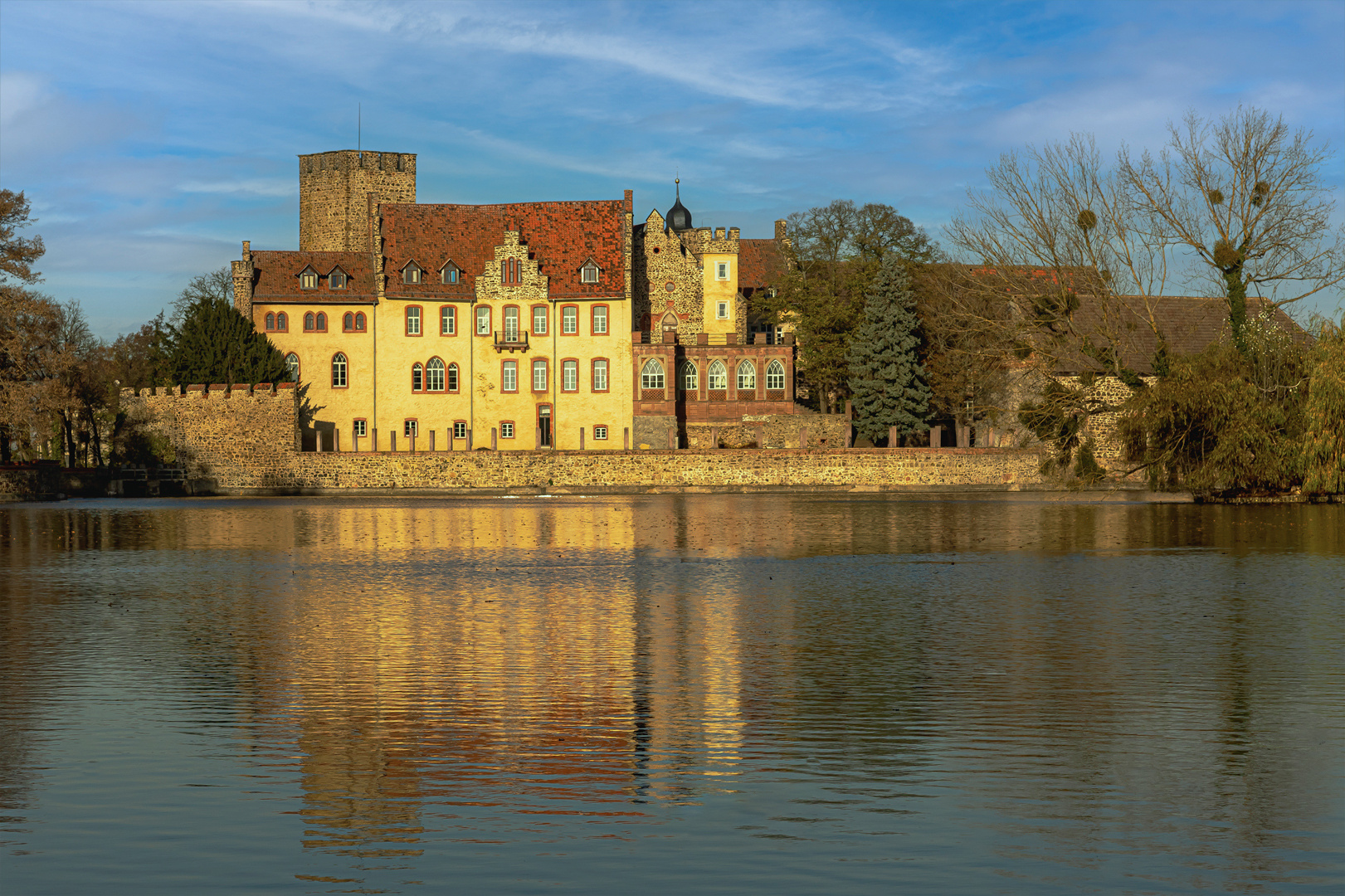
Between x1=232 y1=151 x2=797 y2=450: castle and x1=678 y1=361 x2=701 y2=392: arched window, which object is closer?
x1=232 y1=151 x2=797 y2=450: castle

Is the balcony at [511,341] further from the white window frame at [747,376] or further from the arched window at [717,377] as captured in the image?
the white window frame at [747,376]

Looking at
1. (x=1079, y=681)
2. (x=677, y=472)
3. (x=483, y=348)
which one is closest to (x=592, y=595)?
(x=1079, y=681)

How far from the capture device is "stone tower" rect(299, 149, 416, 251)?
301 ft

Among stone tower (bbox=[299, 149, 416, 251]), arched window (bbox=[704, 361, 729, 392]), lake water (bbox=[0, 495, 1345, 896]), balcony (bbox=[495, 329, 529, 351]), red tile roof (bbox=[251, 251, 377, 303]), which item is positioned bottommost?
lake water (bbox=[0, 495, 1345, 896])

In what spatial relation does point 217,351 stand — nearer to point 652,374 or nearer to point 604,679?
point 652,374

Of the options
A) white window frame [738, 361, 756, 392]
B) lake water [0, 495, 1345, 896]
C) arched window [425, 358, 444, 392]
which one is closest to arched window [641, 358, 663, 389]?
white window frame [738, 361, 756, 392]

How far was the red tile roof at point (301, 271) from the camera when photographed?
73750 millimetres

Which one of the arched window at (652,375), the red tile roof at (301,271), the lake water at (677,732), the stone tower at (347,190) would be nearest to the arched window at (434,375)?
the red tile roof at (301,271)

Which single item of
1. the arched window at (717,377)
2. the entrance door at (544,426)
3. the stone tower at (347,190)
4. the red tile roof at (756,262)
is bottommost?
the entrance door at (544,426)

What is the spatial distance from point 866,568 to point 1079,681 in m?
12.0

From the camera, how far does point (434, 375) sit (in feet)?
245

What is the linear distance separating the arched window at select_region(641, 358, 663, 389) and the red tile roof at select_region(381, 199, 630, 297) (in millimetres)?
4215

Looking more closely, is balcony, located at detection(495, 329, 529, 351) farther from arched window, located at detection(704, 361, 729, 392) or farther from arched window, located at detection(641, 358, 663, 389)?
arched window, located at detection(704, 361, 729, 392)

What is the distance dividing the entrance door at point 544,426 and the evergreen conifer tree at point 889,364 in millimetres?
16471
